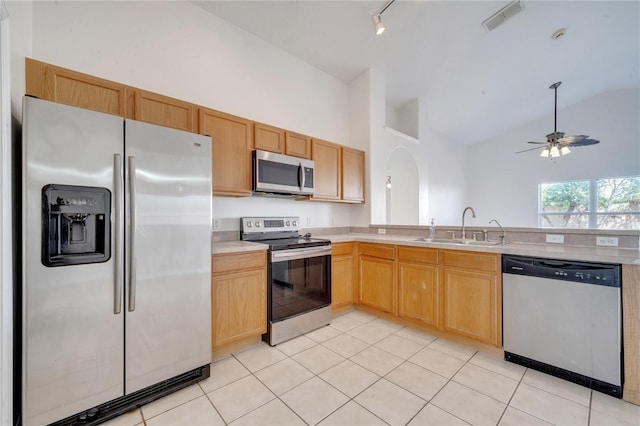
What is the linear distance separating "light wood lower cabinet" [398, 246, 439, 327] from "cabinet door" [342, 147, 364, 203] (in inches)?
44.4

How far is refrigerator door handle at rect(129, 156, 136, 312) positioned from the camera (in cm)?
153

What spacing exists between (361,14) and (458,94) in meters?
2.85

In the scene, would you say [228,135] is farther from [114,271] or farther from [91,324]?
[91,324]

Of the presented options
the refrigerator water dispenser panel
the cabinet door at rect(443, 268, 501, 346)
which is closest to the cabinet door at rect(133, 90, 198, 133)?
the refrigerator water dispenser panel

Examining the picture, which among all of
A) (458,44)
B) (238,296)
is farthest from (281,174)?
(458,44)

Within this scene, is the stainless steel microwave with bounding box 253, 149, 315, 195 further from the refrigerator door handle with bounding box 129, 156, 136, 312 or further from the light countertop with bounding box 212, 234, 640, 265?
the refrigerator door handle with bounding box 129, 156, 136, 312

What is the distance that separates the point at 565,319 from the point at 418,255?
3.74 ft

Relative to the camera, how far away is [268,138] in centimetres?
276

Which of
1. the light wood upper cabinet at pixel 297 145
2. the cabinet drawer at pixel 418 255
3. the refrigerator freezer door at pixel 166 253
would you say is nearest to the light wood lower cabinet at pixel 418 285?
the cabinet drawer at pixel 418 255

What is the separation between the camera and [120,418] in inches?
59.4

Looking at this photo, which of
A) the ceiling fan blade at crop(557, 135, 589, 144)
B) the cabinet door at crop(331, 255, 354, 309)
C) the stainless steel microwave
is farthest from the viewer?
the ceiling fan blade at crop(557, 135, 589, 144)

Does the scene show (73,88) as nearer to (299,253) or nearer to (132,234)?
(132,234)

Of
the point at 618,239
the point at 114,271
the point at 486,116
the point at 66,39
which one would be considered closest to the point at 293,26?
the point at 66,39

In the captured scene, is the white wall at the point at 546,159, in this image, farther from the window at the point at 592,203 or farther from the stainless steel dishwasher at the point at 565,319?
the stainless steel dishwasher at the point at 565,319
